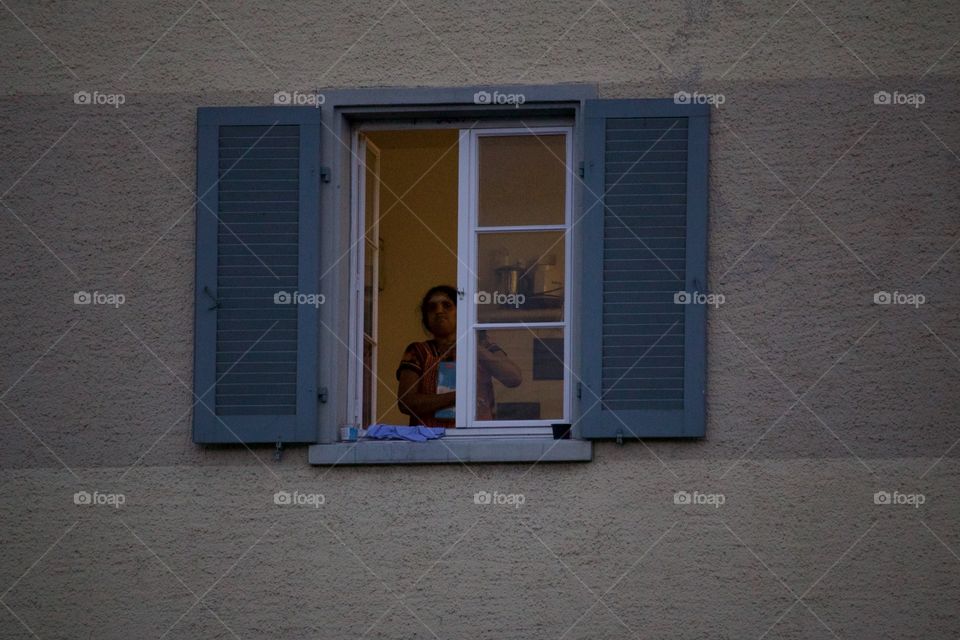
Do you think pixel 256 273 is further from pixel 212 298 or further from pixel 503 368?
pixel 503 368

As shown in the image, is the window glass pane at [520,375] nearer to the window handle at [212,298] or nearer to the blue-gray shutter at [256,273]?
the blue-gray shutter at [256,273]

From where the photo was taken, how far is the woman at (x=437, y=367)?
23.4ft

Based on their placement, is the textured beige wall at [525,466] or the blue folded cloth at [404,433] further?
the blue folded cloth at [404,433]

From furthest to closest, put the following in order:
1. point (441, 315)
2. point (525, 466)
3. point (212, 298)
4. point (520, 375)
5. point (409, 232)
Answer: point (409, 232) < point (441, 315) < point (520, 375) < point (212, 298) < point (525, 466)

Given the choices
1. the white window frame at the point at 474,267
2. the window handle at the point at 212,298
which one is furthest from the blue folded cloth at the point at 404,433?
the window handle at the point at 212,298

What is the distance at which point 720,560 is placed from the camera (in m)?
6.66

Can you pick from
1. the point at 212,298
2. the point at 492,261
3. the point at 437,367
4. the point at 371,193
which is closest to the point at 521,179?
the point at 492,261

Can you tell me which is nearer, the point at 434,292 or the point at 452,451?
the point at 452,451

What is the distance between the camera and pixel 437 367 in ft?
24.3

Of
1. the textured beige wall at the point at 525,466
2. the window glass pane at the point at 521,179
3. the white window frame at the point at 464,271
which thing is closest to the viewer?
the textured beige wall at the point at 525,466

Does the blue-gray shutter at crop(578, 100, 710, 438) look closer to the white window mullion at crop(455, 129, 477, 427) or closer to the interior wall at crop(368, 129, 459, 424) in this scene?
the white window mullion at crop(455, 129, 477, 427)

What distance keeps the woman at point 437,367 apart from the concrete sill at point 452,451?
0.34m

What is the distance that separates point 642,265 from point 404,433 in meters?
1.38

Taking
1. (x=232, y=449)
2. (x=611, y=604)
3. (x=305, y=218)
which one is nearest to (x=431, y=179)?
(x=305, y=218)
